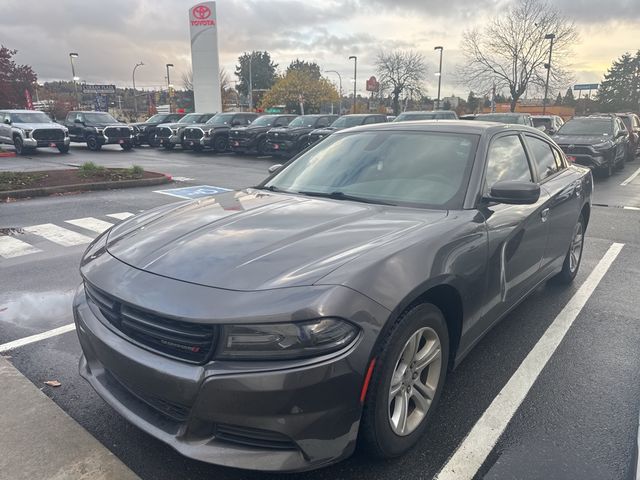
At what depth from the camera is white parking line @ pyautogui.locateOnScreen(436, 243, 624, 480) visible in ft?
8.22

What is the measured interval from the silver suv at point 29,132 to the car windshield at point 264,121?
789 centimetres

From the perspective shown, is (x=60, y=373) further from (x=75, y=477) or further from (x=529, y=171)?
(x=529, y=171)

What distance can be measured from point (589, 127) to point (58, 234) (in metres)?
15.1

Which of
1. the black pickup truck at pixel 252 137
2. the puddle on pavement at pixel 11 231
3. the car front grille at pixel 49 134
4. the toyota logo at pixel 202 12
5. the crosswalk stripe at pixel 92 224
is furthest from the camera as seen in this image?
the toyota logo at pixel 202 12

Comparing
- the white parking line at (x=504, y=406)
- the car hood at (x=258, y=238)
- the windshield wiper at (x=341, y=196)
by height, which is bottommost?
the white parking line at (x=504, y=406)

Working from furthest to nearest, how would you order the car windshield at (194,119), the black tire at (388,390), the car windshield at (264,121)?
the car windshield at (194,119) < the car windshield at (264,121) < the black tire at (388,390)

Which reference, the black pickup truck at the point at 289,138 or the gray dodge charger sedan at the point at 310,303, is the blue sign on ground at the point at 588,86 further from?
the gray dodge charger sedan at the point at 310,303

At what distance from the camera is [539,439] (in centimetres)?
273

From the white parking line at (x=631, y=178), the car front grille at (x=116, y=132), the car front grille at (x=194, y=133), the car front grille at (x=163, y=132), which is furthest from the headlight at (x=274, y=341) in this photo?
the car front grille at (x=116, y=132)

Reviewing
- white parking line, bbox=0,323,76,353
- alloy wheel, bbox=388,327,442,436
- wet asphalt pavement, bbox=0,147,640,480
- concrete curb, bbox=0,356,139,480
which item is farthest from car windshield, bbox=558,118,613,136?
concrete curb, bbox=0,356,139,480

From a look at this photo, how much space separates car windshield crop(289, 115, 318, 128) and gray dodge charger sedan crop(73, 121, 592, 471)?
57.6 ft

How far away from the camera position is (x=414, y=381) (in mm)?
2555

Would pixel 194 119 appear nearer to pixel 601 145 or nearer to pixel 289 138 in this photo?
pixel 289 138

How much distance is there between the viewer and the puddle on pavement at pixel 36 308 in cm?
423
